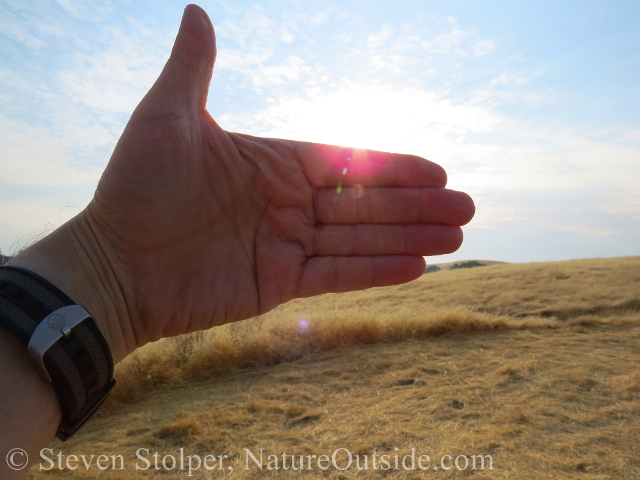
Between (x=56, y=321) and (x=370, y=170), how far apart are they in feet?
6.16

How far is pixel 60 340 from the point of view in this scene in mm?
1495

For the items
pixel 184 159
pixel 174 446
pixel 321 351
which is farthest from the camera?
pixel 321 351

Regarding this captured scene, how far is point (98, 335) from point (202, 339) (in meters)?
4.85

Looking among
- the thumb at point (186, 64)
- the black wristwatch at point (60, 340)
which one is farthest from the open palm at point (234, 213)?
the black wristwatch at point (60, 340)

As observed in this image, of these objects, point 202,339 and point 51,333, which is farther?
point 202,339

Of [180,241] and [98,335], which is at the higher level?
[180,241]

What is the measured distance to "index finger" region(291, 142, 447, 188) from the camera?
2.61m

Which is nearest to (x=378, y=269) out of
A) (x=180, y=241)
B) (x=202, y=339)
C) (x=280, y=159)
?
(x=280, y=159)

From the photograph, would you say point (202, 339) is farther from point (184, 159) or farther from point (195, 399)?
point (184, 159)

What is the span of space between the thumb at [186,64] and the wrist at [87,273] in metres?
0.75

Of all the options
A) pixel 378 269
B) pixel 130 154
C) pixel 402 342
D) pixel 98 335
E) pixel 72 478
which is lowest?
pixel 72 478

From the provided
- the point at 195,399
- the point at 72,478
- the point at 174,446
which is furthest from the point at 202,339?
the point at 72,478

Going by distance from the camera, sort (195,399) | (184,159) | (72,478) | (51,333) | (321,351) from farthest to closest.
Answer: (321,351) < (195,399) < (72,478) < (184,159) < (51,333)

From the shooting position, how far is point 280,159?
99.9 inches
